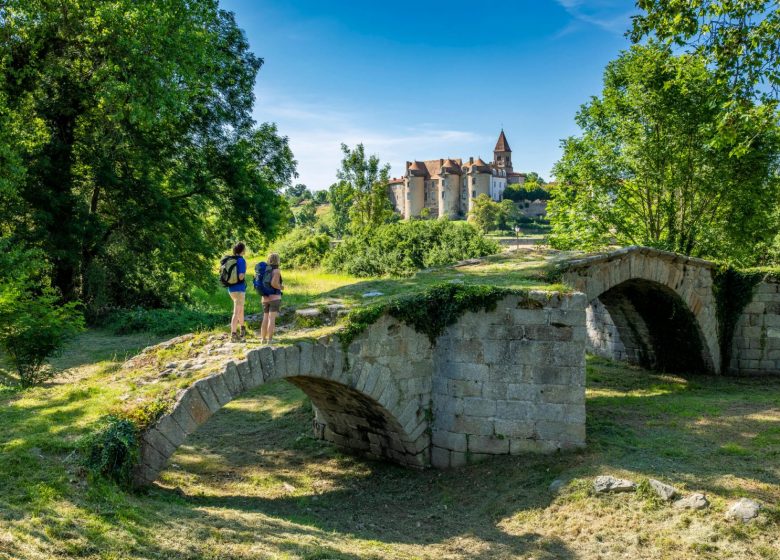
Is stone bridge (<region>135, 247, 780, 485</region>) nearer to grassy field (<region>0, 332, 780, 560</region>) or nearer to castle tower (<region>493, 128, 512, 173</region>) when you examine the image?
grassy field (<region>0, 332, 780, 560</region>)

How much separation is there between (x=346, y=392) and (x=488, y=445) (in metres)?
2.23

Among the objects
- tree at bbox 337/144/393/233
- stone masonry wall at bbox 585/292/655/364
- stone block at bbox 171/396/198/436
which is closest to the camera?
stone block at bbox 171/396/198/436

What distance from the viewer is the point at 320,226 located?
7006 cm

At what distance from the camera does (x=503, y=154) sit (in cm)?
9450

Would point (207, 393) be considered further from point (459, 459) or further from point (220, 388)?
point (459, 459)

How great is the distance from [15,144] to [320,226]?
57781 millimetres

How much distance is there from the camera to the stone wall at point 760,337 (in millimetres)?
14695

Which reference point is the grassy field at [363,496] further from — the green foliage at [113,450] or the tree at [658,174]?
the tree at [658,174]

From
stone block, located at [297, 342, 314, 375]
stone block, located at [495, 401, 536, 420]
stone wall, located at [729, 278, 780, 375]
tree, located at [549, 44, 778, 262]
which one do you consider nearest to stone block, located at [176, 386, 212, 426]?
stone block, located at [297, 342, 314, 375]

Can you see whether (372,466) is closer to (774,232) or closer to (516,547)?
→ (516,547)

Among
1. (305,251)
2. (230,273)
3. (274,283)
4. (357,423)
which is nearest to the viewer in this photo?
(274,283)

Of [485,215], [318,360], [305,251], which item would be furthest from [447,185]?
[318,360]

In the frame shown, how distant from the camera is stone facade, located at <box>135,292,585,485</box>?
329 inches

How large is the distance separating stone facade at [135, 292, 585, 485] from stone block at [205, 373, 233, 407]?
5.18 feet
